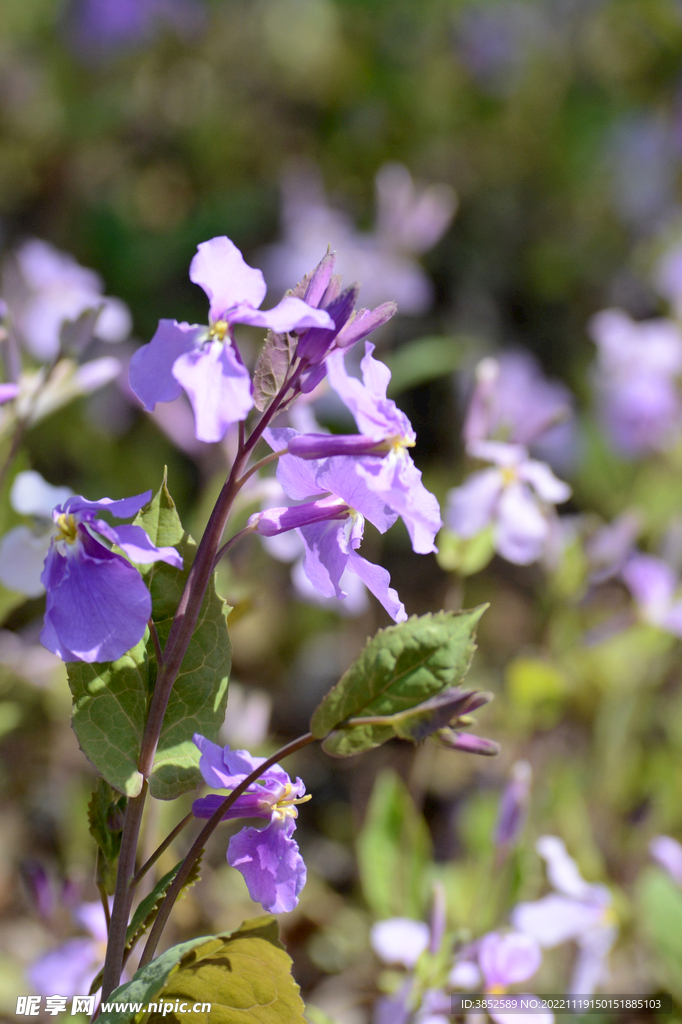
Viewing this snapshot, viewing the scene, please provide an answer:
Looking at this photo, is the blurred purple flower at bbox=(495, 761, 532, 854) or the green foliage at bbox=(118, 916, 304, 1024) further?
the blurred purple flower at bbox=(495, 761, 532, 854)

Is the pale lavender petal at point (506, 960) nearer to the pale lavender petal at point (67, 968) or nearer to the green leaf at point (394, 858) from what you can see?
the green leaf at point (394, 858)

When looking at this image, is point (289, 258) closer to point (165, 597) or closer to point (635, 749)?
point (635, 749)

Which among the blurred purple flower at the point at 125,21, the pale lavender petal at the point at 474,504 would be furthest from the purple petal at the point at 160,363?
the blurred purple flower at the point at 125,21

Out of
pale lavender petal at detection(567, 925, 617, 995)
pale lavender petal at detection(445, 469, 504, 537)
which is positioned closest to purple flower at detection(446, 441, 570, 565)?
pale lavender petal at detection(445, 469, 504, 537)

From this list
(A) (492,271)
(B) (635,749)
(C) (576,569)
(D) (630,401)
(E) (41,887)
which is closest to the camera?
(E) (41,887)

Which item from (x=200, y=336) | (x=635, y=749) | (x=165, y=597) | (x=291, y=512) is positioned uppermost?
(x=200, y=336)

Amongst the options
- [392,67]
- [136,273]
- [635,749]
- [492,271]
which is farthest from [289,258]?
[635,749]

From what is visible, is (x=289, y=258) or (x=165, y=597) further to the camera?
(x=289, y=258)

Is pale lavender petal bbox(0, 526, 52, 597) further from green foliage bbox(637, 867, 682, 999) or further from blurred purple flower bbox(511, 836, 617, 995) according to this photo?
green foliage bbox(637, 867, 682, 999)
